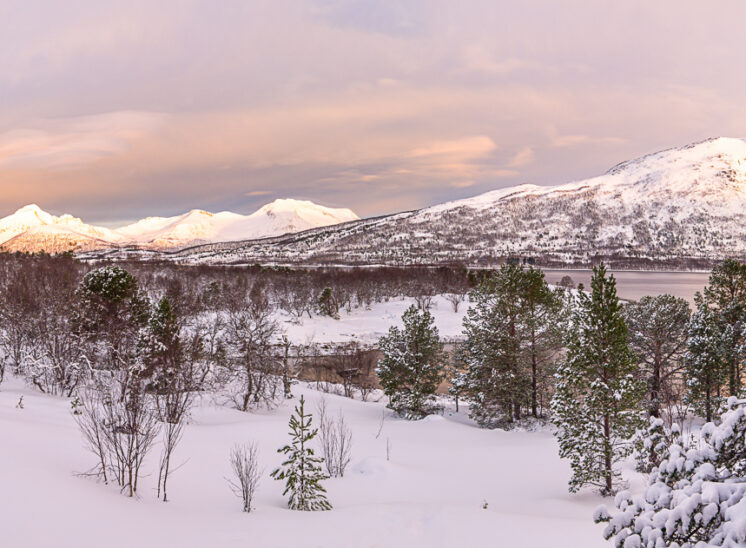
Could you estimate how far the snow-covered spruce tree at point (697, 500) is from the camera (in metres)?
4.28

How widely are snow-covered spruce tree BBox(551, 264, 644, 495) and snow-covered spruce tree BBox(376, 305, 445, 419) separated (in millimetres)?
12044

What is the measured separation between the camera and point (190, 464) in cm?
1515

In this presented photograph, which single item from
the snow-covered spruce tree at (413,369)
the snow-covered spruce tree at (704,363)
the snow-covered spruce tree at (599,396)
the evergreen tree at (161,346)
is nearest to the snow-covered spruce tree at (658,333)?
the snow-covered spruce tree at (704,363)

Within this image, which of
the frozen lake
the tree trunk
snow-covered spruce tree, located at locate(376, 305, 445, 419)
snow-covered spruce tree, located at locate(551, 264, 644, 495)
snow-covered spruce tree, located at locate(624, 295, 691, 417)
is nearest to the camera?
the tree trunk

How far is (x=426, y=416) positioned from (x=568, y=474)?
10.2 metres

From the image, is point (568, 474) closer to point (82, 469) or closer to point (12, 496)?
point (82, 469)

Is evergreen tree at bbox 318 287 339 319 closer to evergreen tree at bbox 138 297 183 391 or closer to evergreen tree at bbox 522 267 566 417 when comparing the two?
evergreen tree at bbox 138 297 183 391

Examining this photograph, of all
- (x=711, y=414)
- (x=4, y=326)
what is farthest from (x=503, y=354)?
(x=4, y=326)

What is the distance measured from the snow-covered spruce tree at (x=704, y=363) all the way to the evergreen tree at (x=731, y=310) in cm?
65

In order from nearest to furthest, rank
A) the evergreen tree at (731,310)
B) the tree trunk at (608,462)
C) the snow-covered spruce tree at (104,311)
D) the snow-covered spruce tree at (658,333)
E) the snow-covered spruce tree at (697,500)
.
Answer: the snow-covered spruce tree at (697,500) → the tree trunk at (608,462) → the evergreen tree at (731,310) → the snow-covered spruce tree at (104,311) → the snow-covered spruce tree at (658,333)

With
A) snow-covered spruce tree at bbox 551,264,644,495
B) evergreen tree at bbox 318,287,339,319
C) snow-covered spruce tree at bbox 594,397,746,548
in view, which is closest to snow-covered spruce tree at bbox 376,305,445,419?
snow-covered spruce tree at bbox 551,264,644,495

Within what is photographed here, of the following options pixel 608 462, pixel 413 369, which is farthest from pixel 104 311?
pixel 608 462

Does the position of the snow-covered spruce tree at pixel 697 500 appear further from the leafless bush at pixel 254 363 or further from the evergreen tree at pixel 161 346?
the leafless bush at pixel 254 363

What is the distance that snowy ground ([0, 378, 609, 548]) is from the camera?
834 cm
